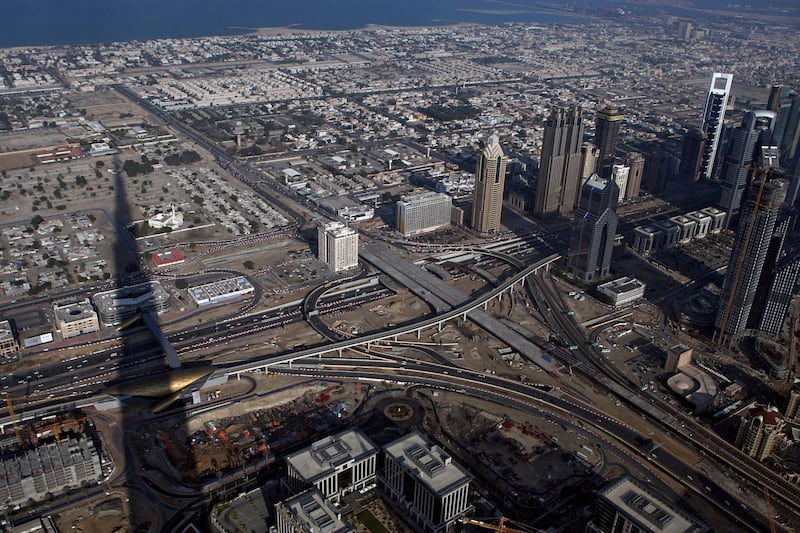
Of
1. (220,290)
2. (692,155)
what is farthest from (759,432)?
(692,155)

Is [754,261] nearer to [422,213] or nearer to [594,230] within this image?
[594,230]

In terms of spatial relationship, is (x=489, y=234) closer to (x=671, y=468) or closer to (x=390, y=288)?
(x=390, y=288)

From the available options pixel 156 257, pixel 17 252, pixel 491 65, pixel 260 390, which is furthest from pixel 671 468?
pixel 491 65

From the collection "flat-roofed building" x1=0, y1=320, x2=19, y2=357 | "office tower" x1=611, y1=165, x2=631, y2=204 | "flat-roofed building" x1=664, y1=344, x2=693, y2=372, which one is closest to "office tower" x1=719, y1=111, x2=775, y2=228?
"office tower" x1=611, y1=165, x2=631, y2=204

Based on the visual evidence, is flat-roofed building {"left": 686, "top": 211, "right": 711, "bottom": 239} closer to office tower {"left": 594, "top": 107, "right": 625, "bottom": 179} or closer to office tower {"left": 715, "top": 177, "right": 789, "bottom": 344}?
office tower {"left": 594, "top": 107, "right": 625, "bottom": 179}

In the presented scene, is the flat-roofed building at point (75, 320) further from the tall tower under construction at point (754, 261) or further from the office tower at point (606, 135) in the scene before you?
the office tower at point (606, 135)

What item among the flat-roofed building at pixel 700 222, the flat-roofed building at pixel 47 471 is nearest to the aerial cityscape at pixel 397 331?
the flat-roofed building at pixel 47 471
